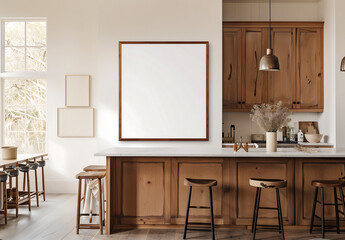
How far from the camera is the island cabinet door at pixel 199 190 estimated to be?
164 inches

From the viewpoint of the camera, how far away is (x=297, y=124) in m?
6.46

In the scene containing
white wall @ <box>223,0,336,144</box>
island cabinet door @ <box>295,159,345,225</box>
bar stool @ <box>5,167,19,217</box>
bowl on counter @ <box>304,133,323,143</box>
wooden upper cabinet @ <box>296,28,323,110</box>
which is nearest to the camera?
island cabinet door @ <box>295,159,345,225</box>

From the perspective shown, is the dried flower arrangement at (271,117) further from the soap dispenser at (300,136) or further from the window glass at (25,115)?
the window glass at (25,115)

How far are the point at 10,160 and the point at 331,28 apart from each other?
5.28 m

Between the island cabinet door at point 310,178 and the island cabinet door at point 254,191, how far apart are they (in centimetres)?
8

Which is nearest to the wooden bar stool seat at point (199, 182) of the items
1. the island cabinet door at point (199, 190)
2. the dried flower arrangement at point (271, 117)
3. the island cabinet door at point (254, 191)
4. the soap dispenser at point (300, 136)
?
the island cabinet door at point (199, 190)

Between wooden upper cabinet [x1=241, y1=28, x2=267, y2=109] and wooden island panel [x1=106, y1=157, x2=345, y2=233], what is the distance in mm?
2118

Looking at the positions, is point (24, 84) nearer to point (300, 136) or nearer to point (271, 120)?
point (271, 120)

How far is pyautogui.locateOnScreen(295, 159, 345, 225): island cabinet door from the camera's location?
4.11 meters

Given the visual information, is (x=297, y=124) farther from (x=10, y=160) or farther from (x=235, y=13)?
(x=10, y=160)

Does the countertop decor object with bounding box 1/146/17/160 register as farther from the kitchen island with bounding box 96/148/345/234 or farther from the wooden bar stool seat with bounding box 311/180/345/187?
the wooden bar stool seat with bounding box 311/180/345/187

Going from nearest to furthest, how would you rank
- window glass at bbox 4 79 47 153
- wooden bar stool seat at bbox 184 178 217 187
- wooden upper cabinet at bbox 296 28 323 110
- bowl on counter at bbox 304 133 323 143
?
1. wooden bar stool seat at bbox 184 178 217 187
2. bowl on counter at bbox 304 133 323 143
3. wooden upper cabinet at bbox 296 28 323 110
4. window glass at bbox 4 79 47 153

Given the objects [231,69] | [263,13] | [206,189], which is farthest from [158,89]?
[263,13]

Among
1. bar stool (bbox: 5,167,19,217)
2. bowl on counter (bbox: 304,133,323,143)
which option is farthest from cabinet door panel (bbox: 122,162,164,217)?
bowl on counter (bbox: 304,133,323,143)
